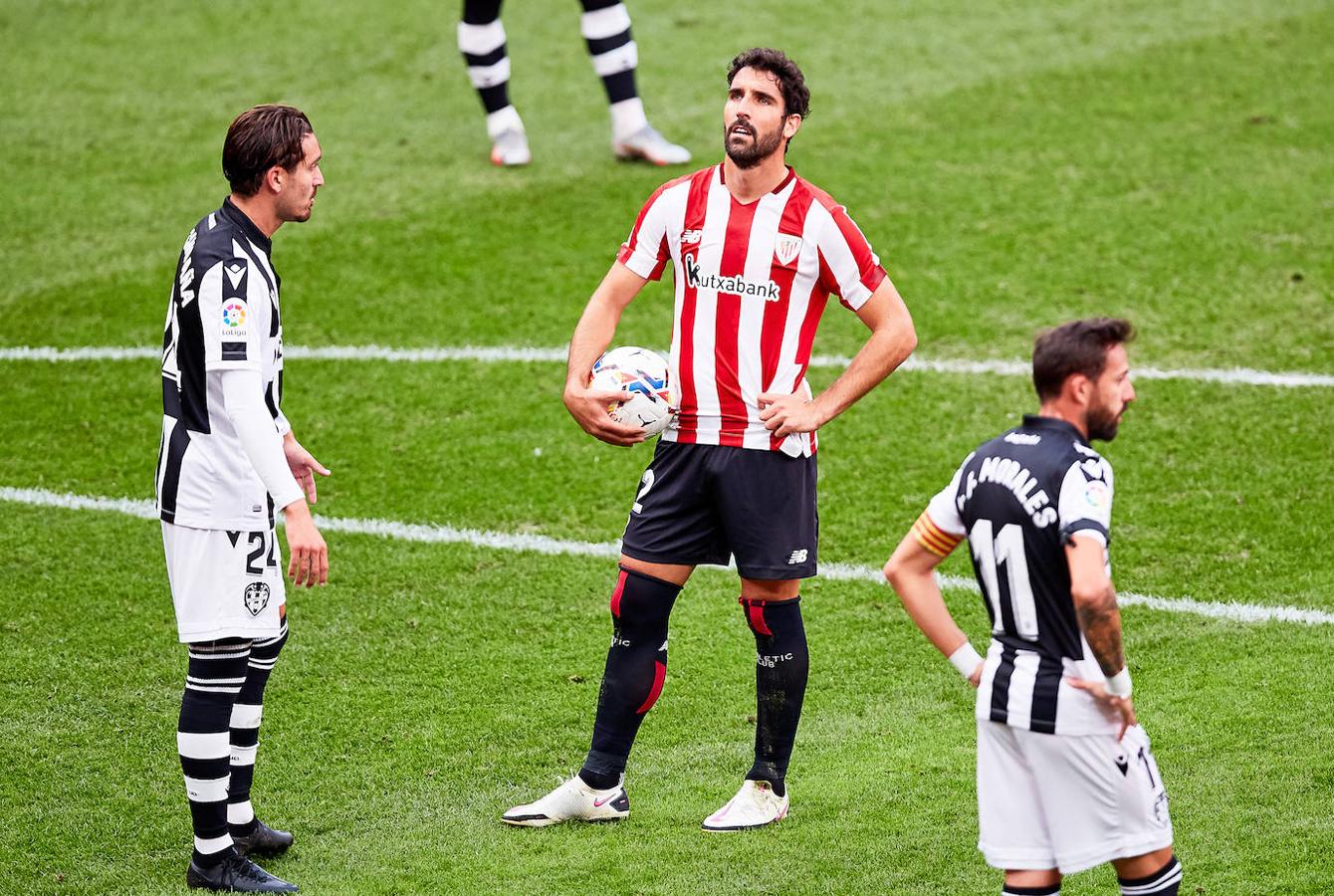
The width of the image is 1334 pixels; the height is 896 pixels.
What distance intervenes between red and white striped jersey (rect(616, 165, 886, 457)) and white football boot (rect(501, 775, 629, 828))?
119 cm

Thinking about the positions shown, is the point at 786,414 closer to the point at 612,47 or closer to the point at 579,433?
the point at 579,433

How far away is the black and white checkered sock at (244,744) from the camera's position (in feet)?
16.6

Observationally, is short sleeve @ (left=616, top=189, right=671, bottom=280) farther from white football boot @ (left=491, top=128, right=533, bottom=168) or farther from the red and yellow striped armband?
white football boot @ (left=491, top=128, right=533, bottom=168)

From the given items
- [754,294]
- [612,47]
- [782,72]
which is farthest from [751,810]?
[612,47]

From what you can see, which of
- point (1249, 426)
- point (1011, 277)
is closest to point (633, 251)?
point (1249, 426)

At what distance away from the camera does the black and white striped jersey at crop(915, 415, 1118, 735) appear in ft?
12.0

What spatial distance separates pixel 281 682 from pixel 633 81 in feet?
20.5

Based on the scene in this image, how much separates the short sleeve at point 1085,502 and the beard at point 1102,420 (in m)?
0.12

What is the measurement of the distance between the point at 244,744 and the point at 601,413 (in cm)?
154

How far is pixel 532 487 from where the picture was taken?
8.00 metres

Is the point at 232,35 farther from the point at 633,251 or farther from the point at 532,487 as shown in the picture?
the point at 633,251

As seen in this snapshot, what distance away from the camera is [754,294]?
511cm

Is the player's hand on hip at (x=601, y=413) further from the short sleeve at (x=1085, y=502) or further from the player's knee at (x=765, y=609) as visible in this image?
the short sleeve at (x=1085, y=502)

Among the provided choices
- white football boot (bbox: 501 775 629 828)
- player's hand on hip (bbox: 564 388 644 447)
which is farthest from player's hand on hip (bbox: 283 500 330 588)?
white football boot (bbox: 501 775 629 828)
